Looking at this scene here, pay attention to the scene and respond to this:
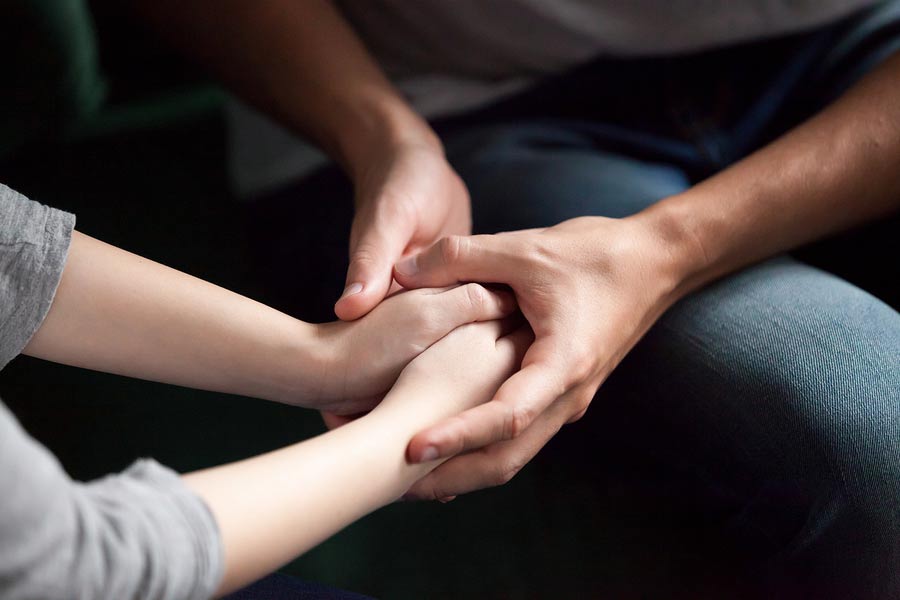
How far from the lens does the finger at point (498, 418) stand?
0.55 metres

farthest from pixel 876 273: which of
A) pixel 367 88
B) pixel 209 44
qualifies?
pixel 209 44

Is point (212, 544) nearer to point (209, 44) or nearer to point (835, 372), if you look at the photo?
point (835, 372)

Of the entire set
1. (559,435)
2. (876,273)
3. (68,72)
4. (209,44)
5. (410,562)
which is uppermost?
(209,44)

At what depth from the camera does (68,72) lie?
1329 mm

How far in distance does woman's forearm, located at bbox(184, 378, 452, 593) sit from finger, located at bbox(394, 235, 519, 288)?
0.50 feet

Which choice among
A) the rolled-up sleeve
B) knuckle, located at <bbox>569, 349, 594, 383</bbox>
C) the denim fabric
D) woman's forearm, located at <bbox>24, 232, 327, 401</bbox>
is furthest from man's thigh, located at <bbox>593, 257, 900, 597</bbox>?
the rolled-up sleeve

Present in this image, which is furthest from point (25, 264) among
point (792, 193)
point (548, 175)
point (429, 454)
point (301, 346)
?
→ point (792, 193)

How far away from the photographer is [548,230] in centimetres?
72

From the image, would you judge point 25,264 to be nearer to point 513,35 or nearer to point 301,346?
point 301,346

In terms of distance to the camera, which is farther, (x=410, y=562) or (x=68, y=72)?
(x=68, y=72)

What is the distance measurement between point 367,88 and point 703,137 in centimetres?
42

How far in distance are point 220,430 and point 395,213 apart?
498 mm


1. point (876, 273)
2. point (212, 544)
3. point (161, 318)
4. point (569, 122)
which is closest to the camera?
point (212, 544)

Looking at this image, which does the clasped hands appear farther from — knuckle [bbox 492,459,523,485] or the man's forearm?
the man's forearm
